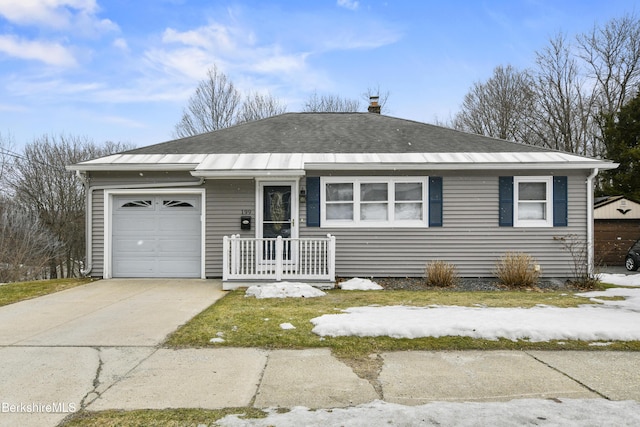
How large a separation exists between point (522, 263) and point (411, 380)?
251 inches

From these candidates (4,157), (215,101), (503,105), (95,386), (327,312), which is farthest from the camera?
(215,101)

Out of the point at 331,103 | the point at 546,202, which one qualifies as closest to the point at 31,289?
the point at 546,202

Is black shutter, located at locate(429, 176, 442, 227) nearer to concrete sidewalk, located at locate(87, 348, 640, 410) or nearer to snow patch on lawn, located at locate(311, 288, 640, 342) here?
snow patch on lawn, located at locate(311, 288, 640, 342)

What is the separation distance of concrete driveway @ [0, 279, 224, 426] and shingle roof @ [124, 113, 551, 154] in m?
3.96

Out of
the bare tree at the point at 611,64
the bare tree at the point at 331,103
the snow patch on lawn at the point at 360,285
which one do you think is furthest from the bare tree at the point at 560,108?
the snow patch on lawn at the point at 360,285

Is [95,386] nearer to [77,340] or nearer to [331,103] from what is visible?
[77,340]

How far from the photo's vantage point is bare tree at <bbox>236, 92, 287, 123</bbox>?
27.6 metres

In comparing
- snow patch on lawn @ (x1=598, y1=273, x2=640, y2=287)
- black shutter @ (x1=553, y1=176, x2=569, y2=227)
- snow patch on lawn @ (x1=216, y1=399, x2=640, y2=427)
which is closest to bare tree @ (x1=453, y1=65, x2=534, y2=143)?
snow patch on lawn @ (x1=598, y1=273, x2=640, y2=287)

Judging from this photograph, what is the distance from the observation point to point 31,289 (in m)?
8.48

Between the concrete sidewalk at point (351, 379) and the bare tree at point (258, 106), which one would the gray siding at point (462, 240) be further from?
the bare tree at point (258, 106)

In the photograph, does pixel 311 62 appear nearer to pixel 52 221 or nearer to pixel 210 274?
pixel 210 274

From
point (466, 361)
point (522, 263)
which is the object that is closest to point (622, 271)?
point (522, 263)

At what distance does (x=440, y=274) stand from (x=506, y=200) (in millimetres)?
2470

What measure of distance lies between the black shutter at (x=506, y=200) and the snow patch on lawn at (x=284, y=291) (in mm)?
4751
